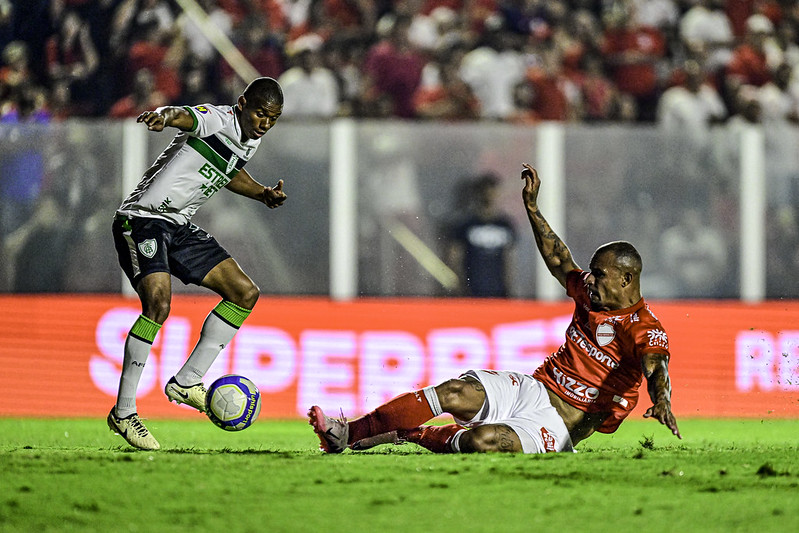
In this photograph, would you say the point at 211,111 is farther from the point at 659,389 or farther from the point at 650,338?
the point at 659,389

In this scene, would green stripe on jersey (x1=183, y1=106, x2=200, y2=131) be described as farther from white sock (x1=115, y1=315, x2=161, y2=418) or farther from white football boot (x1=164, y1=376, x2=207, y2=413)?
white football boot (x1=164, y1=376, x2=207, y2=413)

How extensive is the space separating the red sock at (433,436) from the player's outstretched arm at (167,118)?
2.27 meters

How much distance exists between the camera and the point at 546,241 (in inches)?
277

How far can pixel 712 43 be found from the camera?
43.7ft

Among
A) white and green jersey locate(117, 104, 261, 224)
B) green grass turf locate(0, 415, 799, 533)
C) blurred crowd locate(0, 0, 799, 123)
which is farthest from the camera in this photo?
blurred crowd locate(0, 0, 799, 123)

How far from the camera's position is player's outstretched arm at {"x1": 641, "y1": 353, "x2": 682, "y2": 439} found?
533 centimetres

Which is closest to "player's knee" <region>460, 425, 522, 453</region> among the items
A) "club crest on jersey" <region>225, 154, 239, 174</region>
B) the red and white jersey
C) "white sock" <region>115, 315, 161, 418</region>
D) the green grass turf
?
the green grass turf

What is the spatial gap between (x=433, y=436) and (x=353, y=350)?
4691 millimetres

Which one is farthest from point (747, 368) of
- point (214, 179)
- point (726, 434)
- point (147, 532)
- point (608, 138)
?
point (147, 532)

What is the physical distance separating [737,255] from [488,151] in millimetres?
2872

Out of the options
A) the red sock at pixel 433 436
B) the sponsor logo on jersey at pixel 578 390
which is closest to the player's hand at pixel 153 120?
the red sock at pixel 433 436

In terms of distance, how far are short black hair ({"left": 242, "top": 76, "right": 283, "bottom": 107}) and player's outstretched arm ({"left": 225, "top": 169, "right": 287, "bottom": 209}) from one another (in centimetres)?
62

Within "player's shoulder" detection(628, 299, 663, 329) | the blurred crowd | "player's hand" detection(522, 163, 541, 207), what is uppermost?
the blurred crowd

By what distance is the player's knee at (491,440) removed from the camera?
611cm
